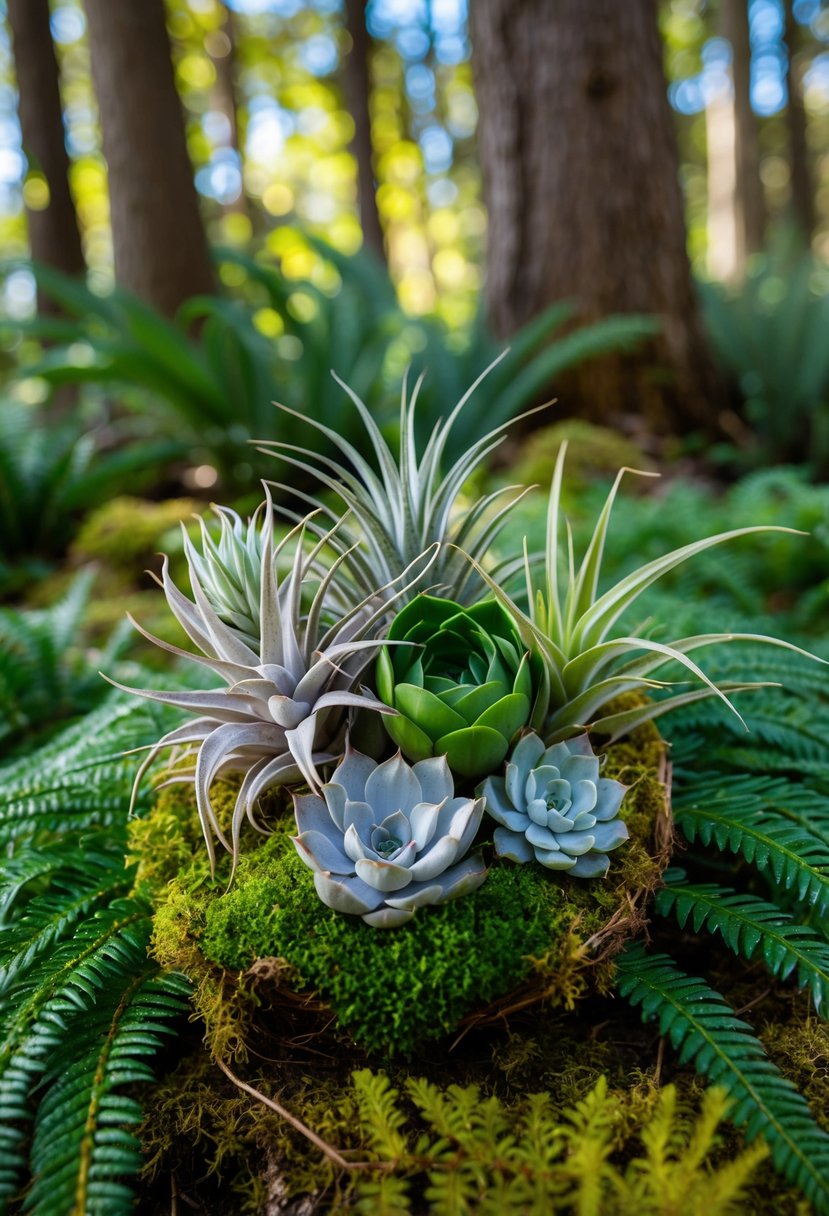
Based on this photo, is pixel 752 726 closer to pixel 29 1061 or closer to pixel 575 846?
pixel 575 846

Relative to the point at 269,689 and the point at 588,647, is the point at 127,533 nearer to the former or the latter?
the point at 269,689

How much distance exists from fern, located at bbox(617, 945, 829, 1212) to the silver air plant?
0.59 m

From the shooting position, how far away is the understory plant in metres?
1.03

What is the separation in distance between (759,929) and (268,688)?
862 mm

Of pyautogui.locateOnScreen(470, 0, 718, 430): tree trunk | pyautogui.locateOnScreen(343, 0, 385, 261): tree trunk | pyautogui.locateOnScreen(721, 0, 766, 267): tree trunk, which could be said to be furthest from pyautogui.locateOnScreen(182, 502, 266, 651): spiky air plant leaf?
pyautogui.locateOnScreen(343, 0, 385, 261): tree trunk

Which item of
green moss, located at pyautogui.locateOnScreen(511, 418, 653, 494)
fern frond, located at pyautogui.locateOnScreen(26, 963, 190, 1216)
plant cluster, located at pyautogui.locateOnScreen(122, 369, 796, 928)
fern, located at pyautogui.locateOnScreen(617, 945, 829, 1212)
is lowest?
fern, located at pyautogui.locateOnScreen(617, 945, 829, 1212)

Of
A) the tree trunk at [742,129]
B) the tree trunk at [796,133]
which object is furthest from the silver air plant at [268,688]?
the tree trunk at [796,133]

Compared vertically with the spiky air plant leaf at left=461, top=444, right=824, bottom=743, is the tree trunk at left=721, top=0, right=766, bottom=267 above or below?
above

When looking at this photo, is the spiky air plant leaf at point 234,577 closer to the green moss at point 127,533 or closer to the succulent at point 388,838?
the succulent at point 388,838

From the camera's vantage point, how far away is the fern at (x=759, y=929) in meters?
1.19

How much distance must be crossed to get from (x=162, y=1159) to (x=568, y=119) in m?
4.39

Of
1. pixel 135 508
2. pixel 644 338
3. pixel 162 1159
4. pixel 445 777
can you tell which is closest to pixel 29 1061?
pixel 162 1159

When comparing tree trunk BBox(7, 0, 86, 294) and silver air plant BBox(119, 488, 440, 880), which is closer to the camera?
silver air plant BBox(119, 488, 440, 880)

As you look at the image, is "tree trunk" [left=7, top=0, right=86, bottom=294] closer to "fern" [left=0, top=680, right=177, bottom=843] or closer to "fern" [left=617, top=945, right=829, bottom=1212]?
"fern" [left=0, top=680, right=177, bottom=843]
